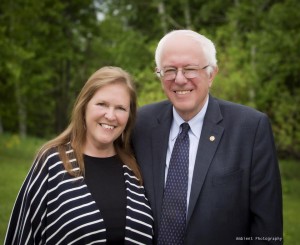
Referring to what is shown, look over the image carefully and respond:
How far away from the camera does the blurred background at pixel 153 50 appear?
506 inches

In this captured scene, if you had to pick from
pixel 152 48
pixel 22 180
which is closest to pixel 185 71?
pixel 22 180

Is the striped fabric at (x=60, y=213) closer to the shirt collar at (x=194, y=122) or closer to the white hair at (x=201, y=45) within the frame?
the shirt collar at (x=194, y=122)

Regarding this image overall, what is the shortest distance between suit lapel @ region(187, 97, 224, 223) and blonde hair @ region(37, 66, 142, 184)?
0.49 metres

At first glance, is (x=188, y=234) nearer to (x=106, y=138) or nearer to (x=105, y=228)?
(x=105, y=228)

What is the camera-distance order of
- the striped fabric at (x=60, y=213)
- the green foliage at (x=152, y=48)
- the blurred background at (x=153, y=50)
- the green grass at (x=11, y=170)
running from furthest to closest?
the green foliage at (x=152, y=48) < the blurred background at (x=153, y=50) < the green grass at (x=11, y=170) < the striped fabric at (x=60, y=213)

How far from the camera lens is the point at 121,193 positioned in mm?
3812

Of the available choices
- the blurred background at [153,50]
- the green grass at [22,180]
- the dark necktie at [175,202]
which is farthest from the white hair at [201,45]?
the blurred background at [153,50]

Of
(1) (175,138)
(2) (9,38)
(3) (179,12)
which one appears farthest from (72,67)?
(1) (175,138)

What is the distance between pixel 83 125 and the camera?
3.96 metres

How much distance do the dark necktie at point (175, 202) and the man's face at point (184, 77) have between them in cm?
35

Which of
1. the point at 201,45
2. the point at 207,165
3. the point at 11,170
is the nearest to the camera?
the point at 207,165

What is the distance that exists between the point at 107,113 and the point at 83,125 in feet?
0.86

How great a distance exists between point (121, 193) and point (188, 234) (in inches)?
22.1

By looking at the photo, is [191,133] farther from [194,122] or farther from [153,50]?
[153,50]
